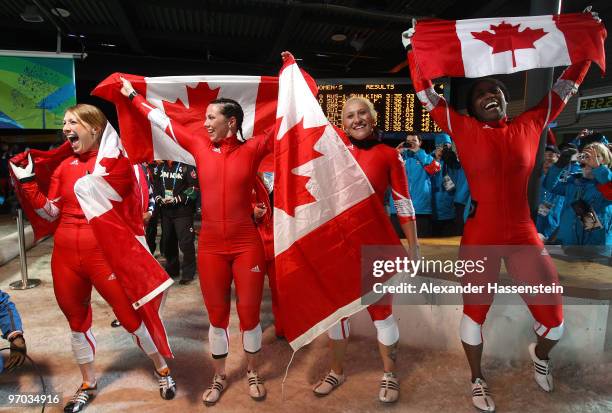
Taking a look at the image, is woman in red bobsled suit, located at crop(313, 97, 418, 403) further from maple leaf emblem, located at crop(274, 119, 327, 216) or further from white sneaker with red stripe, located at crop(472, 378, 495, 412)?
white sneaker with red stripe, located at crop(472, 378, 495, 412)

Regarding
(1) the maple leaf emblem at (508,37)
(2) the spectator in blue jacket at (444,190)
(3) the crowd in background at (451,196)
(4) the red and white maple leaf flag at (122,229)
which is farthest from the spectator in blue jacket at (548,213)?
(4) the red and white maple leaf flag at (122,229)

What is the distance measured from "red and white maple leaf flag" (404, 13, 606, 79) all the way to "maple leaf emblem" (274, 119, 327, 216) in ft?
2.59

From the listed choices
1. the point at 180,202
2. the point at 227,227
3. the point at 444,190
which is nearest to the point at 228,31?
the point at 180,202

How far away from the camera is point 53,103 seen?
599 cm

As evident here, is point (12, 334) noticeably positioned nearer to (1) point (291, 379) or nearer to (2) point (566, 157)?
(1) point (291, 379)

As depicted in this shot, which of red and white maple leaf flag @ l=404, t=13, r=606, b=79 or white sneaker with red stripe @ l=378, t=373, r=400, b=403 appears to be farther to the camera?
white sneaker with red stripe @ l=378, t=373, r=400, b=403

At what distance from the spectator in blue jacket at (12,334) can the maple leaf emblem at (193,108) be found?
1.75 m

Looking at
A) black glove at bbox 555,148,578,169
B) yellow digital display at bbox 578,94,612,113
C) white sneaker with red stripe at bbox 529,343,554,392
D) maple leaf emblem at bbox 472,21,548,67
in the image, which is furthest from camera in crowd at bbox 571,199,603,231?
yellow digital display at bbox 578,94,612,113

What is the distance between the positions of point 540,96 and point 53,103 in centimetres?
637

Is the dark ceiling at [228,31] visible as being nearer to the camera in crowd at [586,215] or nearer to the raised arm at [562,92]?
the camera in crowd at [586,215]

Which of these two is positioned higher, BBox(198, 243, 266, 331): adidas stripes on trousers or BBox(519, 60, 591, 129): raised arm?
BBox(519, 60, 591, 129): raised arm

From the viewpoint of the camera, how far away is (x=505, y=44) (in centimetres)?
238

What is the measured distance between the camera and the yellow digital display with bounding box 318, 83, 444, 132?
7.09 meters

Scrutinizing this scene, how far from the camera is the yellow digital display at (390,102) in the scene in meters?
7.09
